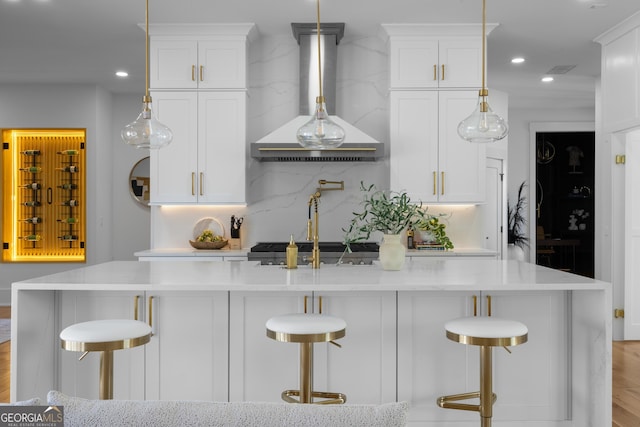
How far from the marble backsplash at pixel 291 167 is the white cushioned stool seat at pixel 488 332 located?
114 inches

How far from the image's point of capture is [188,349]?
293 centimetres

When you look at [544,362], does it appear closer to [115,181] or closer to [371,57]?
[371,57]

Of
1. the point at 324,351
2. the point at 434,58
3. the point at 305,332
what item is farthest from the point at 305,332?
the point at 434,58

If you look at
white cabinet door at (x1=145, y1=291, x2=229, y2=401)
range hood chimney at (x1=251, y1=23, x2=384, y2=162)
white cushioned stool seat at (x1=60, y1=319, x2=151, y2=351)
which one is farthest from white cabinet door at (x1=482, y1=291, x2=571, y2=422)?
range hood chimney at (x1=251, y1=23, x2=384, y2=162)

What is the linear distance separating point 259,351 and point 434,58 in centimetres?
328

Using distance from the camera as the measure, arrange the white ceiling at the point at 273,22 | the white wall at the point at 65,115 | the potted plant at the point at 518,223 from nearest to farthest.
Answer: the white ceiling at the point at 273,22 → the white wall at the point at 65,115 → the potted plant at the point at 518,223

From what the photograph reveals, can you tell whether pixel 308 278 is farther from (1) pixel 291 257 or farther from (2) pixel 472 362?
(2) pixel 472 362

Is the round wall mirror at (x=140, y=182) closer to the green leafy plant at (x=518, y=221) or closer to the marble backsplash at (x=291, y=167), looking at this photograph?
the marble backsplash at (x=291, y=167)

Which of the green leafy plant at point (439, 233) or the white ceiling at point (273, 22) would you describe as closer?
the white ceiling at point (273, 22)

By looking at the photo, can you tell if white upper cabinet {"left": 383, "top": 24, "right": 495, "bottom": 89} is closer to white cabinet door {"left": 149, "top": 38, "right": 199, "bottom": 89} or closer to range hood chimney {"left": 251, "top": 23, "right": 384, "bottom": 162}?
range hood chimney {"left": 251, "top": 23, "right": 384, "bottom": 162}

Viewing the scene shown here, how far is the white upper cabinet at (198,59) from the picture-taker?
5027 mm

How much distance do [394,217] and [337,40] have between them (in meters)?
2.63

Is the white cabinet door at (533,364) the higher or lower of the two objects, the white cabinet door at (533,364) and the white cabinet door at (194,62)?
the lower

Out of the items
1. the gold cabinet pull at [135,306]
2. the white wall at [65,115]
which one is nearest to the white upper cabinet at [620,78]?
the gold cabinet pull at [135,306]
